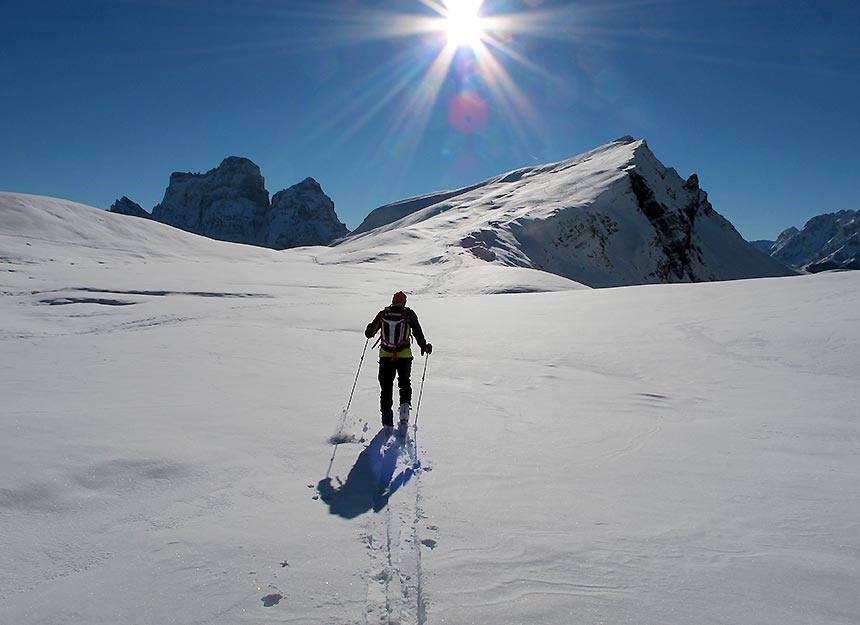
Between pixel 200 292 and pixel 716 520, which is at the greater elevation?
pixel 200 292

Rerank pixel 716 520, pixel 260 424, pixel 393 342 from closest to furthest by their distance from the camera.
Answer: pixel 716 520
pixel 260 424
pixel 393 342

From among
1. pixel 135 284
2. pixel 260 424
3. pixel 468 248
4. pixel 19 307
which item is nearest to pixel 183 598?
pixel 260 424

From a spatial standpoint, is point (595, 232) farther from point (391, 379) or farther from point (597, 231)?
point (391, 379)

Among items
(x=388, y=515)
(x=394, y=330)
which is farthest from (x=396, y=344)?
(x=388, y=515)

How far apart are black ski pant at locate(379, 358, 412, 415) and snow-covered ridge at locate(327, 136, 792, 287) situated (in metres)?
35.6

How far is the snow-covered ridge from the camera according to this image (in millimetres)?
54625

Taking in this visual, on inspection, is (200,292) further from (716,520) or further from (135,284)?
(716,520)

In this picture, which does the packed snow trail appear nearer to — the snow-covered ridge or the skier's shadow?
the skier's shadow

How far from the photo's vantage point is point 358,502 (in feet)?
13.2

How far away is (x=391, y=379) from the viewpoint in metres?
6.33

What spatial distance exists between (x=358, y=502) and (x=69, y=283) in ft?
67.5

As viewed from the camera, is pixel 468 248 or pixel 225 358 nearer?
pixel 225 358

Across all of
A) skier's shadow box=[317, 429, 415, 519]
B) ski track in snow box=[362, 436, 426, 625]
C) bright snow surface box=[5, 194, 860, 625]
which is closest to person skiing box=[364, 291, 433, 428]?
bright snow surface box=[5, 194, 860, 625]

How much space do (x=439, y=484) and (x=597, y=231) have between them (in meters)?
72.5
